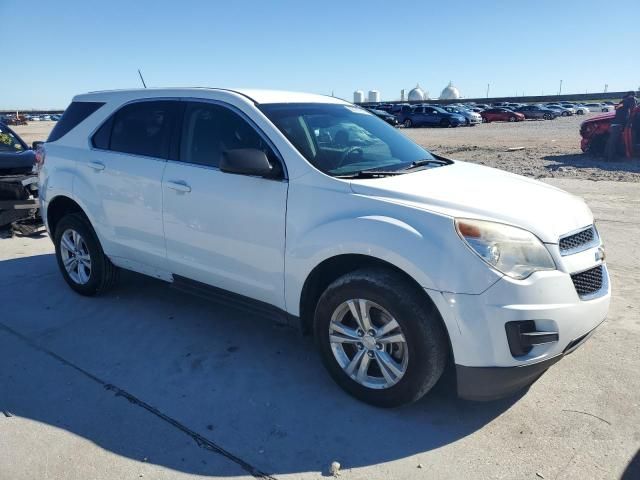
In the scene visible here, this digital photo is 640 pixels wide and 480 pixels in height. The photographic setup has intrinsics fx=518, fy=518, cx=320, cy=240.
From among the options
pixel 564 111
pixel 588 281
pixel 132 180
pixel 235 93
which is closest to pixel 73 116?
pixel 132 180

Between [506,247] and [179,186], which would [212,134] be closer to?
[179,186]

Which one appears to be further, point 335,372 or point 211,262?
point 211,262

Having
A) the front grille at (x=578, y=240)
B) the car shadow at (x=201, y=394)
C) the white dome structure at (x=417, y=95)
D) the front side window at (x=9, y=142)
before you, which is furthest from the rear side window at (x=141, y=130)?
the white dome structure at (x=417, y=95)

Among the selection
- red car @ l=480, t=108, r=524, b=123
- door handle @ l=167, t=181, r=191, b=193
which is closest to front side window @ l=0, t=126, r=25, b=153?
door handle @ l=167, t=181, r=191, b=193

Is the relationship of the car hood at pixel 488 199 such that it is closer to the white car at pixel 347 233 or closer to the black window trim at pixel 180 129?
the white car at pixel 347 233

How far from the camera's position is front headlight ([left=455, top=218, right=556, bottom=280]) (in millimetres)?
2648

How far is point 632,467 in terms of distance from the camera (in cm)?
259

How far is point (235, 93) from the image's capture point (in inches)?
150

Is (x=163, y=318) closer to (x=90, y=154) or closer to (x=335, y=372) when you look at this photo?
(x=90, y=154)

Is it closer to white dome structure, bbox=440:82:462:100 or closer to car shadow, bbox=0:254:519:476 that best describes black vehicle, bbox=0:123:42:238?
car shadow, bbox=0:254:519:476

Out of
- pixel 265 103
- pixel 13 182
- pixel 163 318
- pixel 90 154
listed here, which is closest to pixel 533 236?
pixel 265 103

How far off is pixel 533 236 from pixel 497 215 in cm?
21

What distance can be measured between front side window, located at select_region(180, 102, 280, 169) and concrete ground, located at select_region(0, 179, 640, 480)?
1415 mm

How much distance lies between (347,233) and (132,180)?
211cm
